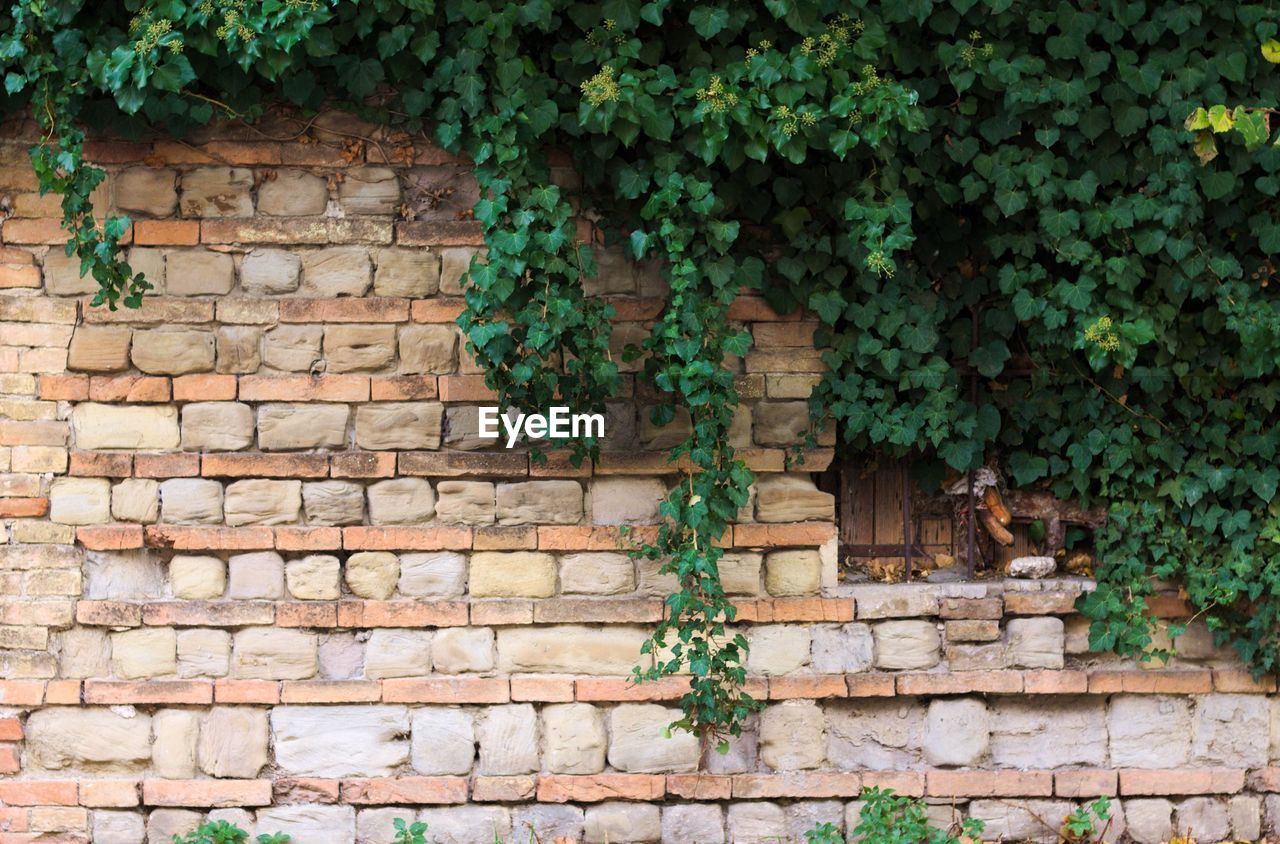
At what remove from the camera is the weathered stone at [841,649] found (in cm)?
443

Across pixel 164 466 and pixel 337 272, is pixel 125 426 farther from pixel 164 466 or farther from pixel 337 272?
pixel 337 272

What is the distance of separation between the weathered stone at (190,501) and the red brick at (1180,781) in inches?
133

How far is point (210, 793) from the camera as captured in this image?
4262 mm

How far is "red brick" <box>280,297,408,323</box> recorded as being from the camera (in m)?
4.30

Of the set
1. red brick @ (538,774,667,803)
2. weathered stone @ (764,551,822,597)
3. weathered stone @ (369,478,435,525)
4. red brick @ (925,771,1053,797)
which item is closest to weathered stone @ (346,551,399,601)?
weathered stone @ (369,478,435,525)

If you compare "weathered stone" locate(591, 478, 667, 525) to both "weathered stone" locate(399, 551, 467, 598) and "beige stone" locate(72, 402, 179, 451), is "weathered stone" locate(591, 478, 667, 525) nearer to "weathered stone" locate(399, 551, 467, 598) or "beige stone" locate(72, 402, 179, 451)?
"weathered stone" locate(399, 551, 467, 598)

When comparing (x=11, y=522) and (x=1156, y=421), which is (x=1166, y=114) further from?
(x=11, y=522)

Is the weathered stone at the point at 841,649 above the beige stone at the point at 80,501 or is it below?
below

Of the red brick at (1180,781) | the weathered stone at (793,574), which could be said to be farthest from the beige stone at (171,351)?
the red brick at (1180,781)

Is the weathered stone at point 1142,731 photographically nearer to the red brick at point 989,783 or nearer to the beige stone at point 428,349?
the red brick at point 989,783

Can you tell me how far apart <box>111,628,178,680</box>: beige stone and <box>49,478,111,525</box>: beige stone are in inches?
16.5

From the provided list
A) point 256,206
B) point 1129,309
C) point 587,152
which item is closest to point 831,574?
point 1129,309

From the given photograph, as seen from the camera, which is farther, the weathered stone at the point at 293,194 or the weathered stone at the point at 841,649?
the weathered stone at the point at 841,649

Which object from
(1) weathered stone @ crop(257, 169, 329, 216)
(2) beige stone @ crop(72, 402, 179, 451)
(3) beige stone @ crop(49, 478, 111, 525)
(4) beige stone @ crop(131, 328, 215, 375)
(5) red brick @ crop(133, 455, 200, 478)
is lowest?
(3) beige stone @ crop(49, 478, 111, 525)
